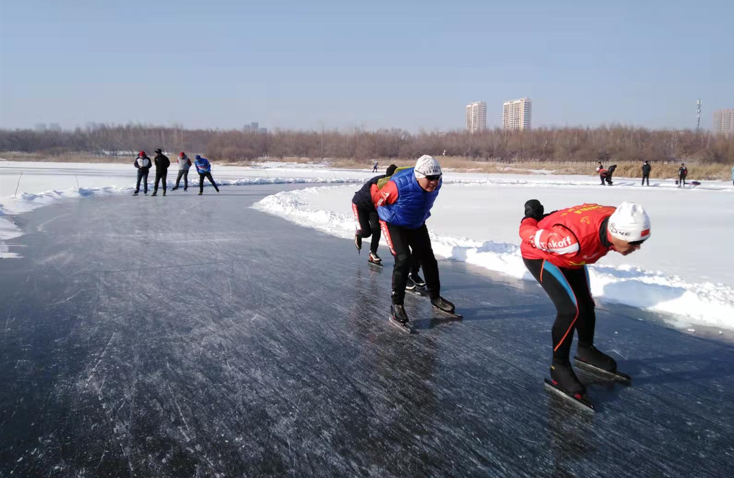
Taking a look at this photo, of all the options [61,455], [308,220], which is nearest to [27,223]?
[308,220]

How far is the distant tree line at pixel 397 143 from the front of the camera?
7906cm

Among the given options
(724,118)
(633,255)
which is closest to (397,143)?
(633,255)

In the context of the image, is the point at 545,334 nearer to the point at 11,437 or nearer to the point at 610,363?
the point at 610,363

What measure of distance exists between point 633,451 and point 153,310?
4.23 m

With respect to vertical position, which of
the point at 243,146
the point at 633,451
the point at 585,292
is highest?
the point at 243,146

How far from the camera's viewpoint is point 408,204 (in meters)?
4.66

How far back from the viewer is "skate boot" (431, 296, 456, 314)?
5.01m

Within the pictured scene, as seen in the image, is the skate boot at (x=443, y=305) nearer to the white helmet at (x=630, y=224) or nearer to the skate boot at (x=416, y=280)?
the skate boot at (x=416, y=280)

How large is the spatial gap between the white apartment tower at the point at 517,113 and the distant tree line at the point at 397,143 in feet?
259

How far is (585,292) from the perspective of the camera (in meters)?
3.47

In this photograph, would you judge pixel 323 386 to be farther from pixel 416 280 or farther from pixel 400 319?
pixel 416 280

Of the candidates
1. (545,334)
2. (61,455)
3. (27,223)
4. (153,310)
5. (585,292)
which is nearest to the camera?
(61,455)

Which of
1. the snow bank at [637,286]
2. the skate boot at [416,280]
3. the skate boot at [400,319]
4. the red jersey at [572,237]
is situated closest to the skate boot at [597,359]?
the red jersey at [572,237]

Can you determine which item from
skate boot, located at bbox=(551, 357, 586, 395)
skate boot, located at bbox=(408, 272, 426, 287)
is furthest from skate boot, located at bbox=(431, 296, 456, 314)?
skate boot, located at bbox=(551, 357, 586, 395)
